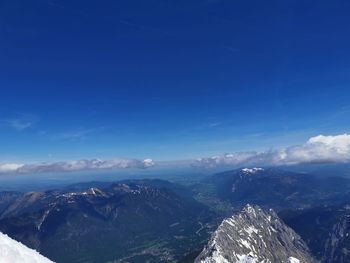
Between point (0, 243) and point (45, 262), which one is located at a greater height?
point (0, 243)

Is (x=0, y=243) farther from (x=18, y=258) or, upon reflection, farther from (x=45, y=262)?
(x=45, y=262)

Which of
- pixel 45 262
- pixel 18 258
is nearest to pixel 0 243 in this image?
pixel 18 258

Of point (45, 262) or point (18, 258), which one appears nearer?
point (18, 258)

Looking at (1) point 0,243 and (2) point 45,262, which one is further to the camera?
(2) point 45,262
